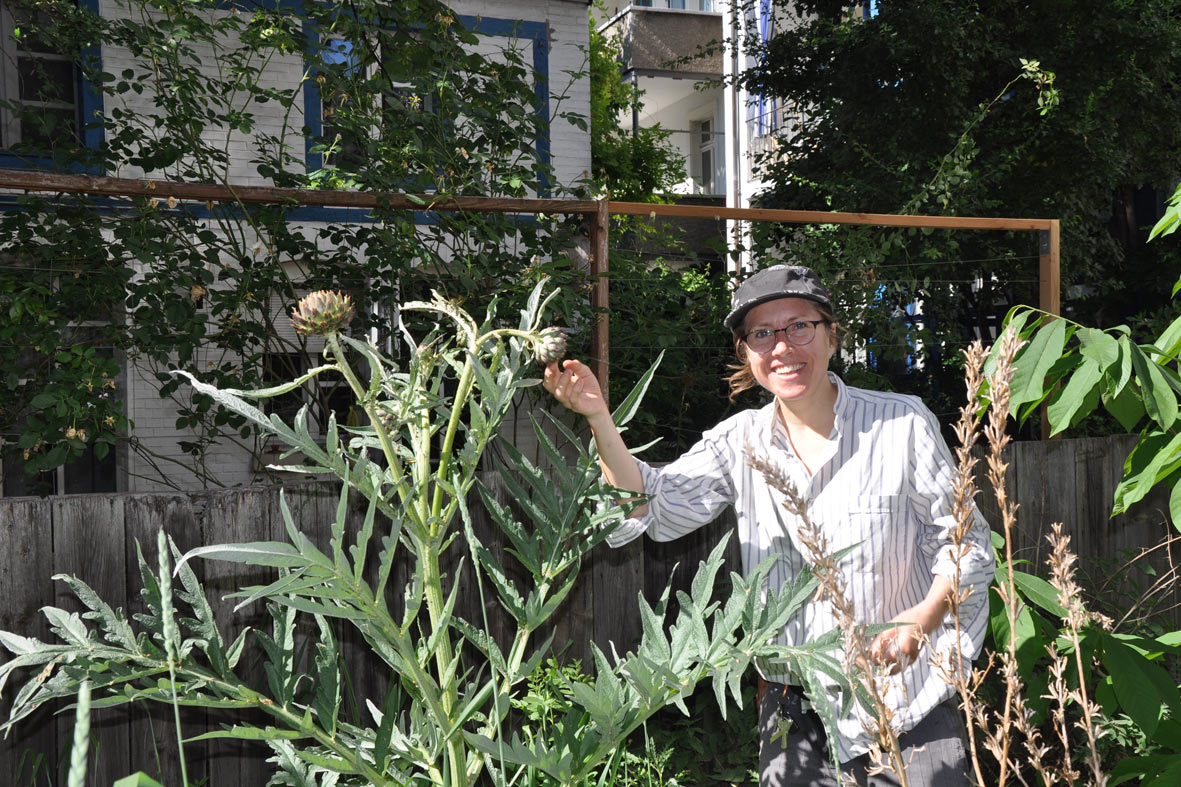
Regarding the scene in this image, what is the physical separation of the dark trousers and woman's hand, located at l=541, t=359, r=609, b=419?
87cm

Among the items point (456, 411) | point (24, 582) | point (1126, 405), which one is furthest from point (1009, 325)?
point (24, 582)

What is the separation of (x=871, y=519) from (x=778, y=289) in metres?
0.57

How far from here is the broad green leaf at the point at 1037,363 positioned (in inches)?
97.3

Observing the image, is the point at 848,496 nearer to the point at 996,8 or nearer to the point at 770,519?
the point at 770,519

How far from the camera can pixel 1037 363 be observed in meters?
2.48

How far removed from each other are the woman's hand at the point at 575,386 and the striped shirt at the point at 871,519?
0.33 meters

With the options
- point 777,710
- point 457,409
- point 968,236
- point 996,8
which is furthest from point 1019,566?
point 996,8

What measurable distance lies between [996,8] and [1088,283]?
2627 millimetres

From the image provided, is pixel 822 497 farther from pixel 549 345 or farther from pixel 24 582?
pixel 24 582

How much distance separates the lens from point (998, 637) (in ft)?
8.82

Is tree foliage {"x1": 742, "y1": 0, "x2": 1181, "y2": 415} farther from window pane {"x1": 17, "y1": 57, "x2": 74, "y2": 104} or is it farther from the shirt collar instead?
window pane {"x1": 17, "y1": 57, "x2": 74, "y2": 104}

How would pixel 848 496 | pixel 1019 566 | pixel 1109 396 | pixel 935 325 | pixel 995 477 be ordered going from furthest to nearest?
1. pixel 935 325
2. pixel 1019 566
3. pixel 1109 396
4. pixel 848 496
5. pixel 995 477

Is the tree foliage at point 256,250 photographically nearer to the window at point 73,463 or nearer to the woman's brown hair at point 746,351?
the window at point 73,463

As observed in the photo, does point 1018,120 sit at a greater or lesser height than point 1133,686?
greater
